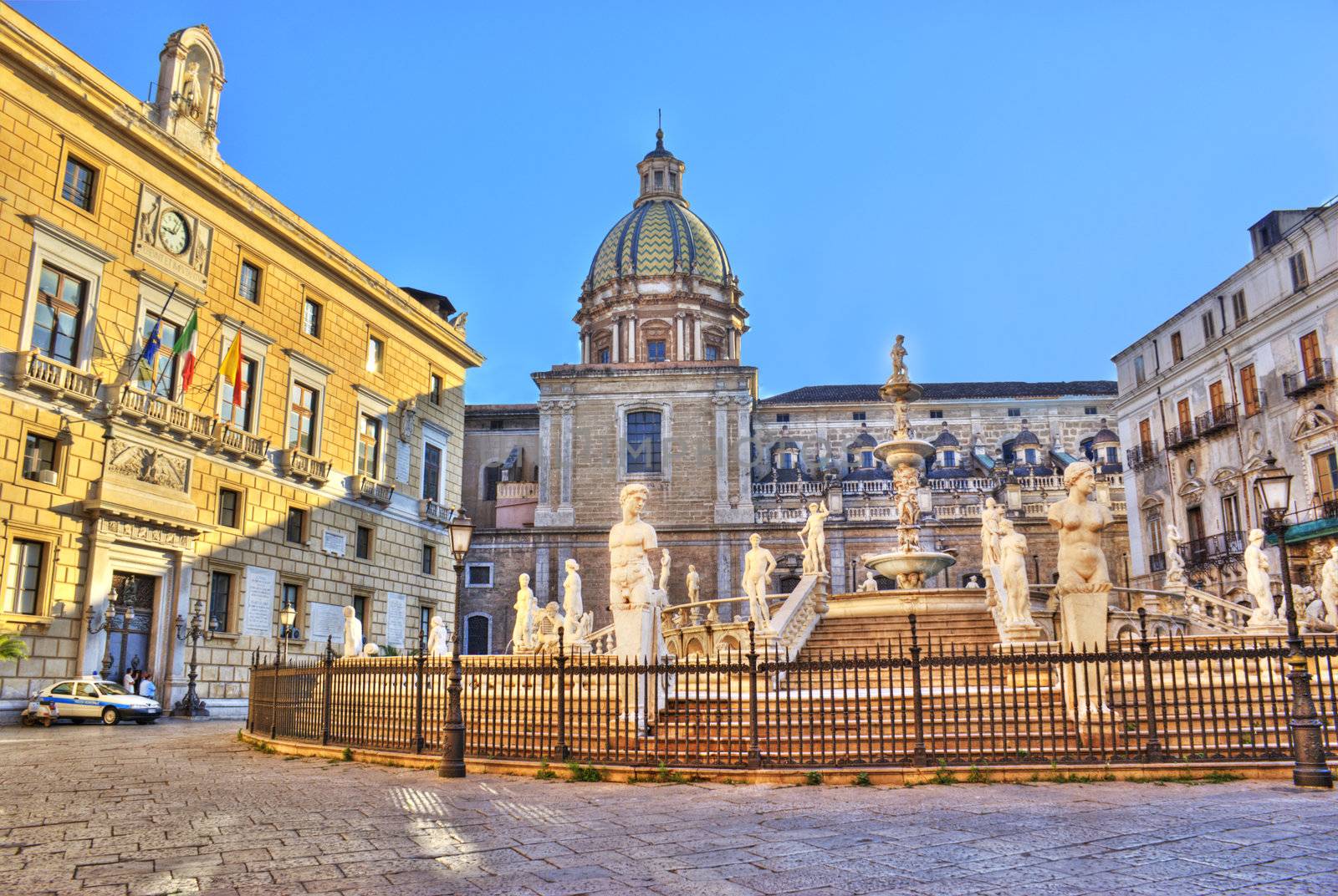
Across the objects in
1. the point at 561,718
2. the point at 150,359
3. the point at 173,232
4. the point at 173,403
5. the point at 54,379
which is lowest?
the point at 561,718

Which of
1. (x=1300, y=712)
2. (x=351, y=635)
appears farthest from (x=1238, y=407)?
(x=351, y=635)

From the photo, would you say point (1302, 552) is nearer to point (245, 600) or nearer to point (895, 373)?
point (895, 373)

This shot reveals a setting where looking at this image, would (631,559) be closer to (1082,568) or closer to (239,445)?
(1082,568)

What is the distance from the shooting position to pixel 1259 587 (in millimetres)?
18750

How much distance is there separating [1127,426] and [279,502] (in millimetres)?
32083

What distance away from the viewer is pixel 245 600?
24.5 m

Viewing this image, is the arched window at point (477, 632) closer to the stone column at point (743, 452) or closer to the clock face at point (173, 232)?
the stone column at point (743, 452)

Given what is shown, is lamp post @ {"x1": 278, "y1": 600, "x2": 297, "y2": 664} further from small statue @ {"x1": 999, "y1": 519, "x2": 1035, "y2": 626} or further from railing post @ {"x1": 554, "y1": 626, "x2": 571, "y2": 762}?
small statue @ {"x1": 999, "y1": 519, "x2": 1035, "y2": 626}

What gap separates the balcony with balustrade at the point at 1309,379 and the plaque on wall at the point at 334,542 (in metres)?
28.6

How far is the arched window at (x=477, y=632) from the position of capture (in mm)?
44000

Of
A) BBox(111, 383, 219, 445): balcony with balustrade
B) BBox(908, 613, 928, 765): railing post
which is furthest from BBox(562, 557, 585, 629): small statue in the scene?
BBox(111, 383, 219, 445): balcony with balustrade

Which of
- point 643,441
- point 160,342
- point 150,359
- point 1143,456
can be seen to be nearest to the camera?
point 150,359

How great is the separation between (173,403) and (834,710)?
61.2 ft

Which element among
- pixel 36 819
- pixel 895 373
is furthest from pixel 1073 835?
pixel 895 373
